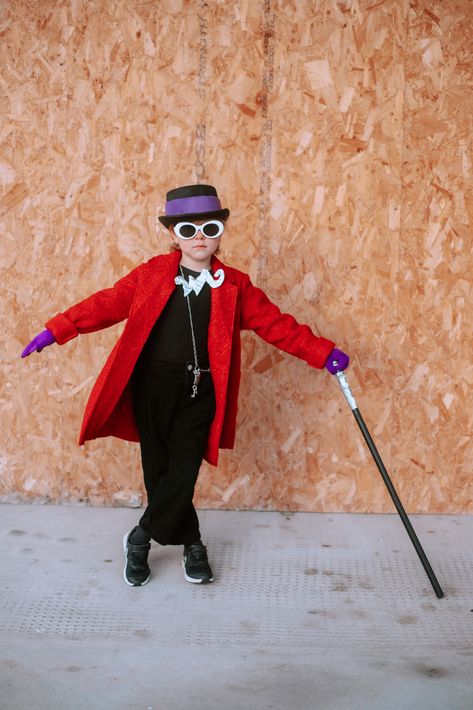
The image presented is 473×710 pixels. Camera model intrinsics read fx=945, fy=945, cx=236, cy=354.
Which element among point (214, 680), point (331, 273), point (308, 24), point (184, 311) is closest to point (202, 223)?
point (184, 311)

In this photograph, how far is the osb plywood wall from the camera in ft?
13.1

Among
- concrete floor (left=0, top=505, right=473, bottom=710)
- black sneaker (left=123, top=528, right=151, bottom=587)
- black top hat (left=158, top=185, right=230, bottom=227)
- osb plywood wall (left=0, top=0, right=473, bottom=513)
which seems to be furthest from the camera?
osb plywood wall (left=0, top=0, right=473, bottom=513)

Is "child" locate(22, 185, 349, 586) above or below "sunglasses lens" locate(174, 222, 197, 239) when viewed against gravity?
below

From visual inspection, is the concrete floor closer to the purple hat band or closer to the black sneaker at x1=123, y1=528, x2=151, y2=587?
the black sneaker at x1=123, y1=528, x2=151, y2=587

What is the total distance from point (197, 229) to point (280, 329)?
48cm

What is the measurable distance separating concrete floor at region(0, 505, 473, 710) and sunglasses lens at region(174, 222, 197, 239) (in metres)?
1.25

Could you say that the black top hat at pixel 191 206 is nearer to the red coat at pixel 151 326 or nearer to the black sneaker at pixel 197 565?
the red coat at pixel 151 326

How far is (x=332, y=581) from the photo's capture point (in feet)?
11.3

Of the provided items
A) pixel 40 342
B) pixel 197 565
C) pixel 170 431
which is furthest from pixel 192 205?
pixel 197 565

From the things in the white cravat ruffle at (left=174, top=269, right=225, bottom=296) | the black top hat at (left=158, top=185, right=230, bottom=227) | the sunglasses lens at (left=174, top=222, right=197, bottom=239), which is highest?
the black top hat at (left=158, top=185, right=230, bottom=227)

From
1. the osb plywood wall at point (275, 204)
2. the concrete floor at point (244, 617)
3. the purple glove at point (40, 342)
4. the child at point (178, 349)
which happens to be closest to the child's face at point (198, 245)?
the child at point (178, 349)

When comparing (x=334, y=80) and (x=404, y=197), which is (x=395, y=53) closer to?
(x=334, y=80)

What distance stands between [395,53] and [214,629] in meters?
2.48

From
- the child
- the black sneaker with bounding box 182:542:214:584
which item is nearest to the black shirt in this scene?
the child
